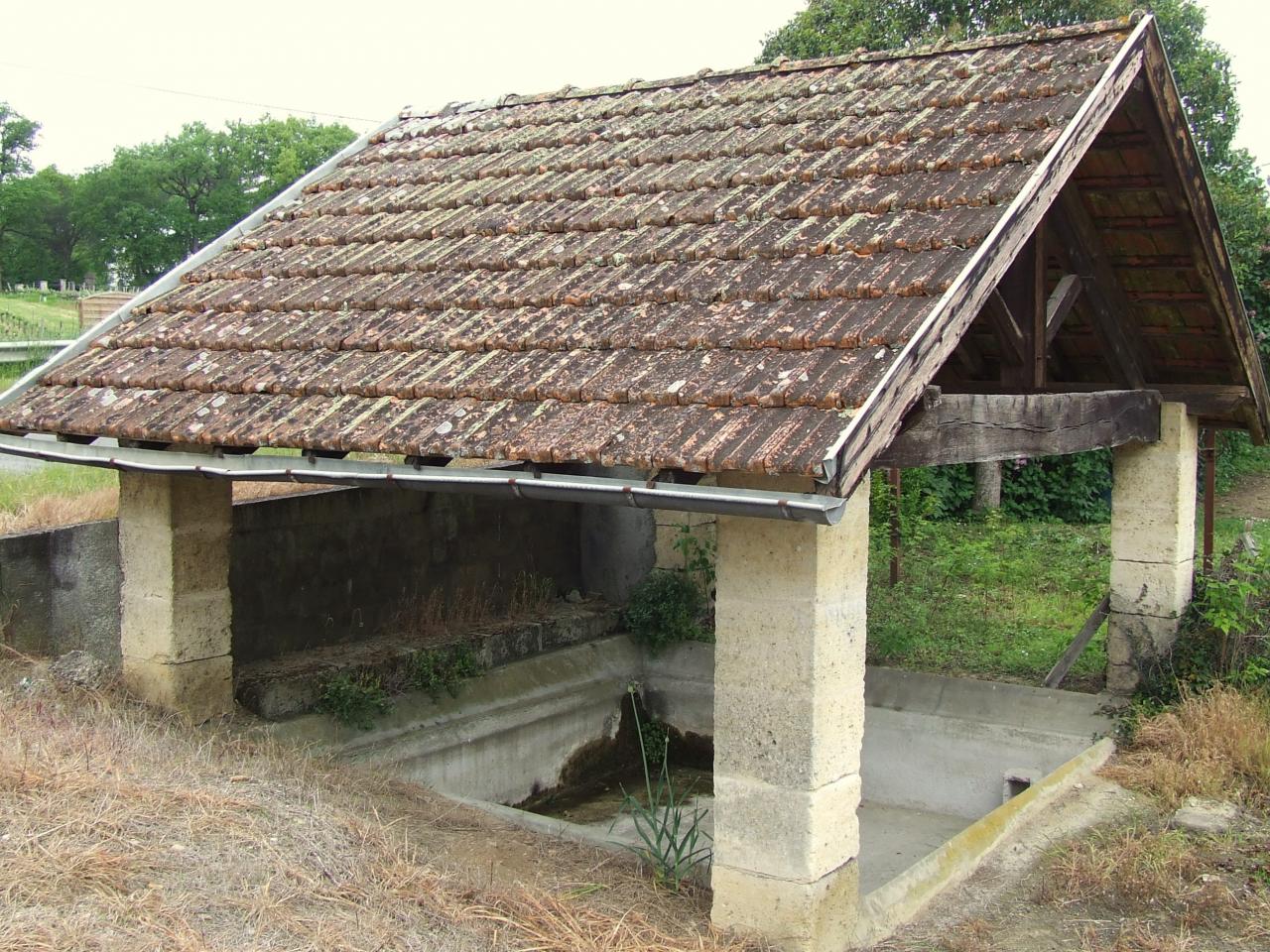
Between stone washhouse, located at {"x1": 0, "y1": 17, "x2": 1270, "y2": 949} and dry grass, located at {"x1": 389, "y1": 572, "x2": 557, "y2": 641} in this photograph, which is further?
dry grass, located at {"x1": 389, "y1": 572, "x2": 557, "y2": 641}

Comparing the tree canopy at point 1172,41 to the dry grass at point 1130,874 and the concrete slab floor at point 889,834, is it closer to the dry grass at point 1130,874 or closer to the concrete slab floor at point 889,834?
the concrete slab floor at point 889,834

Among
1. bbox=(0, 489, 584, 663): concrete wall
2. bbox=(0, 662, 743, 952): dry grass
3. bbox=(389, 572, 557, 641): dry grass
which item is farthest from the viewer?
bbox=(389, 572, 557, 641): dry grass

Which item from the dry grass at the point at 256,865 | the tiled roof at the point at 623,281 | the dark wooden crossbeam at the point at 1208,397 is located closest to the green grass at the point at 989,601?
the dark wooden crossbeam at the point at 1208,397

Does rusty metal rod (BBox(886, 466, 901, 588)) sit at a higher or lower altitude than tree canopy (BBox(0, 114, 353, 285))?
lower

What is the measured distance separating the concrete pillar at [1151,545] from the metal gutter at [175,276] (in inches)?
224

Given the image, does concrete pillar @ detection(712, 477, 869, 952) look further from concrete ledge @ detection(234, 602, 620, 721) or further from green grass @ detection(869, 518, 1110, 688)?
green grass @ detection(869, 518, 1110, 688)

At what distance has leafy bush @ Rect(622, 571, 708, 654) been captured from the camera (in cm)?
1037

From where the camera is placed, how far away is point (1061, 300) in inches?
263

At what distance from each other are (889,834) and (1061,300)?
370cm

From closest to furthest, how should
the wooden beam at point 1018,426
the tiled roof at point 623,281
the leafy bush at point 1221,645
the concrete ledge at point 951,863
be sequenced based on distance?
the tiled roof at point 623,281 < the concrete ledge at point 951,863 < the wooden beam at point 1018,426 < the leafy bush at point 1221,645

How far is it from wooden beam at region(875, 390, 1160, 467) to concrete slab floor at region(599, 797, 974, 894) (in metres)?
2.68

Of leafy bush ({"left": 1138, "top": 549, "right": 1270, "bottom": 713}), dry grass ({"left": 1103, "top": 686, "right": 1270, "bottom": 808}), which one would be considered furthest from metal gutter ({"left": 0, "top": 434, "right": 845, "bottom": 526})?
leafy bush ({"left": 1138, "top": 549, "right": 1270, "bottom": 713})

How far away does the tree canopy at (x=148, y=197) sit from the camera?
181 feet

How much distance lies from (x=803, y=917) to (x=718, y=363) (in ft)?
7.06
